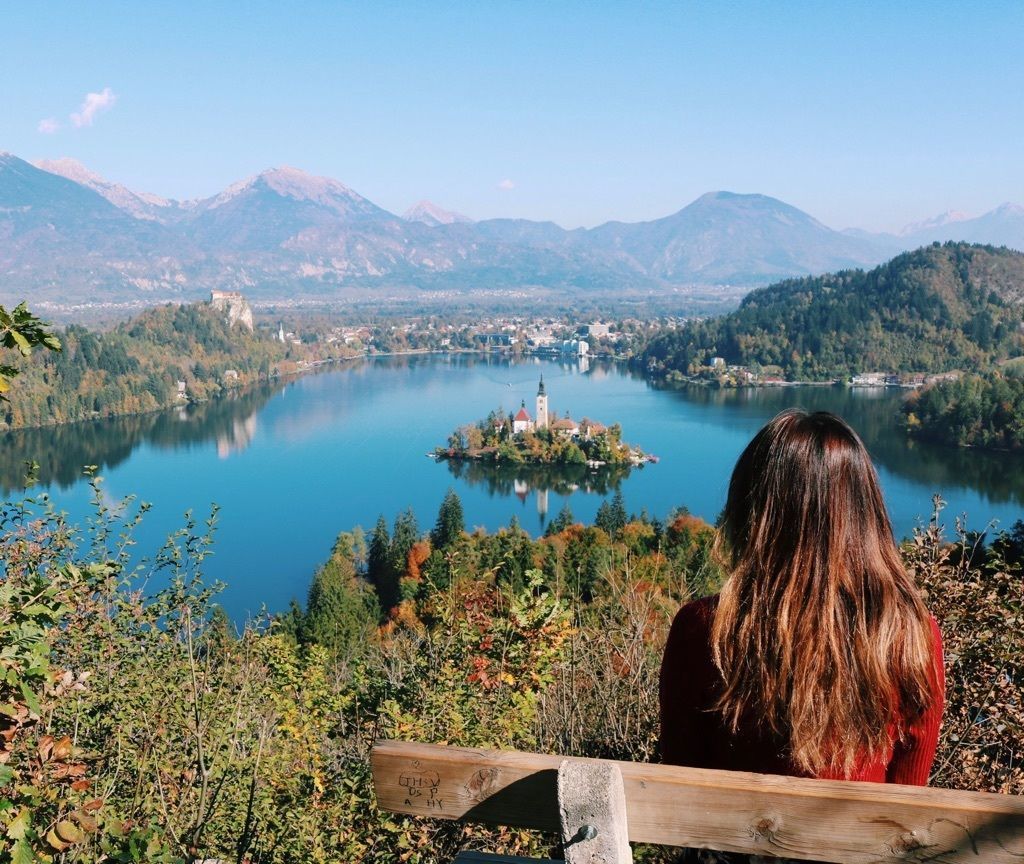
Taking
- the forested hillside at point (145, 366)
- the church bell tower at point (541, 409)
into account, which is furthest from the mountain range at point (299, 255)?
the church bell tower at point (541, 409)

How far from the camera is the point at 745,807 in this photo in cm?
57

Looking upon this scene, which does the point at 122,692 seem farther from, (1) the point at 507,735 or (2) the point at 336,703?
(1) the point at 507,735

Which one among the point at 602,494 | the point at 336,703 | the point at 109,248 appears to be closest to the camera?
the point at 336,703

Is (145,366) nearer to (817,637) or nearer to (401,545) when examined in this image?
(401,545)

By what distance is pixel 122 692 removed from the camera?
168cm

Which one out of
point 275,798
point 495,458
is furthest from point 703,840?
point 495,458

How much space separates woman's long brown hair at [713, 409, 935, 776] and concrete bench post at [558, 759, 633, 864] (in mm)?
166

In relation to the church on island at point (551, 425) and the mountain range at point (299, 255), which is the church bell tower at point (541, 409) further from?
the mountain range at point (299, 255)

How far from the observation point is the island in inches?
955

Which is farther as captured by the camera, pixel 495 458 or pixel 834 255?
pixel 834 255

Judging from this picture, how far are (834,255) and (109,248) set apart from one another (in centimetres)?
13856

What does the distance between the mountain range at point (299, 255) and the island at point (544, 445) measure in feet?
287

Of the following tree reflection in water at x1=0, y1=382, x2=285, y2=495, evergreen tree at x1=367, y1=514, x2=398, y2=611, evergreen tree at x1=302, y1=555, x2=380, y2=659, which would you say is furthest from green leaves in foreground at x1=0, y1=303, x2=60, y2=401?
tree reflection in water at x1=0, y1=382, x2=285, y2=495

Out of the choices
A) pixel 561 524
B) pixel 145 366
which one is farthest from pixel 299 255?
pixel 561 524
